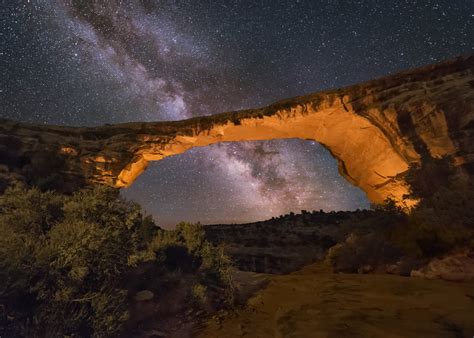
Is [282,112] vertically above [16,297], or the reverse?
[282,112]

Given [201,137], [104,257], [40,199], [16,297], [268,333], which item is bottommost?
[268,333]

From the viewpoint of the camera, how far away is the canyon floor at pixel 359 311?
3854mm

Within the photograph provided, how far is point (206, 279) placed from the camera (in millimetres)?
6590

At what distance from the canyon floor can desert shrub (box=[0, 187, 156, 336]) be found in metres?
1.76

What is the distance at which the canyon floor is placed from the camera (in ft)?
12.6

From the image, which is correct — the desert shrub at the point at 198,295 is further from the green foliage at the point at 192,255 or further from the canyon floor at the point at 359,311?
the green foliage at the point at 192,255

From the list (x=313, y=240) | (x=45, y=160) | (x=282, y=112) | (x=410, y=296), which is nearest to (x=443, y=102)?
(x=282, y=112)

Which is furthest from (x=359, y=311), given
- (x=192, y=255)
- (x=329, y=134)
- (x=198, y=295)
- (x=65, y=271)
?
(x=329, y=134)

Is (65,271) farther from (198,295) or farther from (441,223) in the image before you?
(441,223)

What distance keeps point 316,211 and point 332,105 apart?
18227mm

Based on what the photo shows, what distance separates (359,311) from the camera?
15.3 ft

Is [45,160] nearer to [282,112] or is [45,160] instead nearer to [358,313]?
[282,112]

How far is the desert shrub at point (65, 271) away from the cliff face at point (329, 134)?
8030 mm

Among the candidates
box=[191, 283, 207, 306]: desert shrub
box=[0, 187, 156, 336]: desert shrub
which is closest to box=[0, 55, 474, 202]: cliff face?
box=[0, 187, 156, 336]: desert shrub
